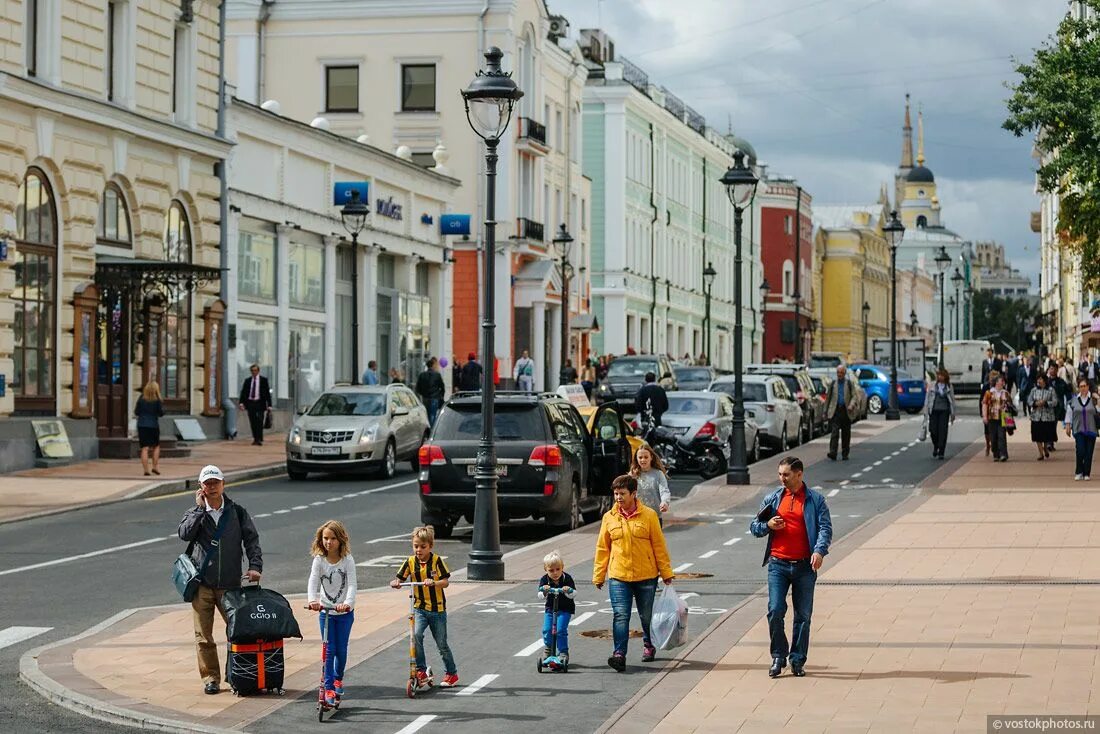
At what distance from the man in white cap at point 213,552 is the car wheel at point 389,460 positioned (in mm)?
19801

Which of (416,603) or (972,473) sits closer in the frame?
(416,603)

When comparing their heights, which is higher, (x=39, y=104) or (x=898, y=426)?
(x=39, y=104)

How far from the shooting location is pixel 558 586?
12852 mm

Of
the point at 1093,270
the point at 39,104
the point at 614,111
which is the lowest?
the point at 1093,270

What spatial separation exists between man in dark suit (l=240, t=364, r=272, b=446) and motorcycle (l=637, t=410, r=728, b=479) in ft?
29.7

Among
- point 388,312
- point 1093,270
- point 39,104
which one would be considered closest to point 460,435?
point 39,104

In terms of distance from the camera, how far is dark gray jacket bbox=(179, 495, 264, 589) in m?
12.2

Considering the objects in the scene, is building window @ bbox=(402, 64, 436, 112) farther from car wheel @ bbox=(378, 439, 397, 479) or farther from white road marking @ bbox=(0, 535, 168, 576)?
white road marking @ bbox=(0, 535, 168, 576)

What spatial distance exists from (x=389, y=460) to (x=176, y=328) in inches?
308

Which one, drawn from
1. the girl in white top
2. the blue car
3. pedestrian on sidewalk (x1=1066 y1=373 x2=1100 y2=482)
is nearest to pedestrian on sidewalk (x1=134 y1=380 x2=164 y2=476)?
pedestrian on sidewalk (x1=1066 y1=373 x2=1100 y2=482)

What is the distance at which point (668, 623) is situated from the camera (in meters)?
13.2

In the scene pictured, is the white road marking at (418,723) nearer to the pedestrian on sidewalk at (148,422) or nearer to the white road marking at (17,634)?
the white road marking at (17,634)

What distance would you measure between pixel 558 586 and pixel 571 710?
1390mm

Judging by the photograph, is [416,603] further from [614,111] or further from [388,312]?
[614,111]
